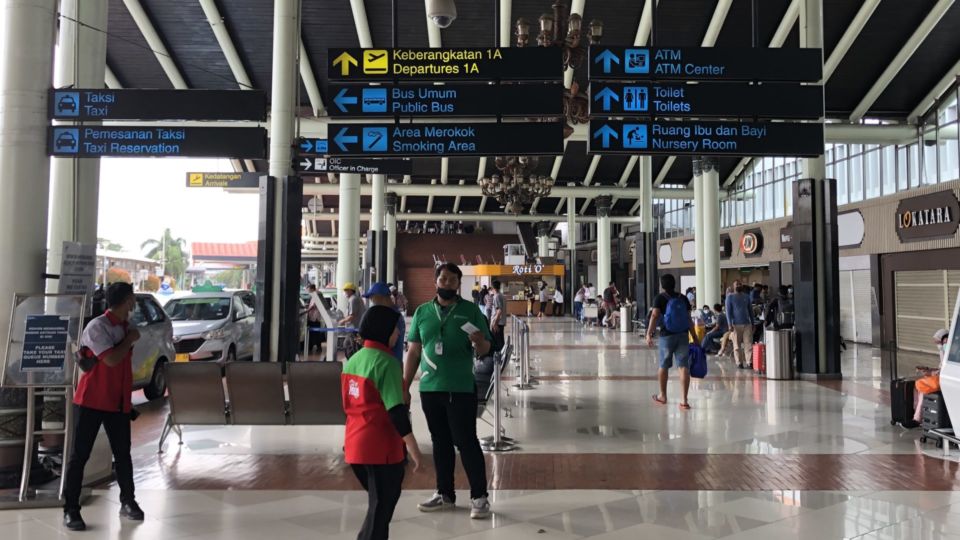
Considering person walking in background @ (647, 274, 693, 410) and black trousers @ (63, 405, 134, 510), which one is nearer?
black trousers @ (63, 405, 134, 510)

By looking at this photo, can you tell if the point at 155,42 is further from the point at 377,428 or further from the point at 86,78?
the point at 377,428

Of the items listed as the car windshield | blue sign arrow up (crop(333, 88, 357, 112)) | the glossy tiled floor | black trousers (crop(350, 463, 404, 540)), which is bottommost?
the glossy tiled floor

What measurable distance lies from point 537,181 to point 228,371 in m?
13.4

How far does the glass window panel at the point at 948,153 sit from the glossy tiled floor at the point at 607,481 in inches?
449

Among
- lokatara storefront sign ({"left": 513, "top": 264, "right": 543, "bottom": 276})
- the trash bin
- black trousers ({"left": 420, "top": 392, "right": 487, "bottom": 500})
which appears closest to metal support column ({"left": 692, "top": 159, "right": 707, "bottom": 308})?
the trash bin

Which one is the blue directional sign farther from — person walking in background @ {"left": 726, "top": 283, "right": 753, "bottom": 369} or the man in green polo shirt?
person walking in background @ {"left": 726, "top": 283, "right": 753, "bottom": 369}

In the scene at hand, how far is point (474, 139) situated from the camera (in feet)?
24.6

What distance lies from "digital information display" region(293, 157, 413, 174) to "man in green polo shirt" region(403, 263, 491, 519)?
5755 mm

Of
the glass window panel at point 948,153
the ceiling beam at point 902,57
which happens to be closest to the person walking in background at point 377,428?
the glass window panel at point 948,153

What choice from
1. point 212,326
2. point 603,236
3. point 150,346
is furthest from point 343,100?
point 603,236

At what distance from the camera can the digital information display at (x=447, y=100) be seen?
299 inches

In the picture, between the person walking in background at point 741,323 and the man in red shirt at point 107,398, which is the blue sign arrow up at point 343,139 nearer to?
the man in red shirt at point 107,398

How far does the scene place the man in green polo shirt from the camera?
4.55 metres

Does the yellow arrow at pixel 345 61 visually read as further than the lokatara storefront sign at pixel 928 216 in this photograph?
No
